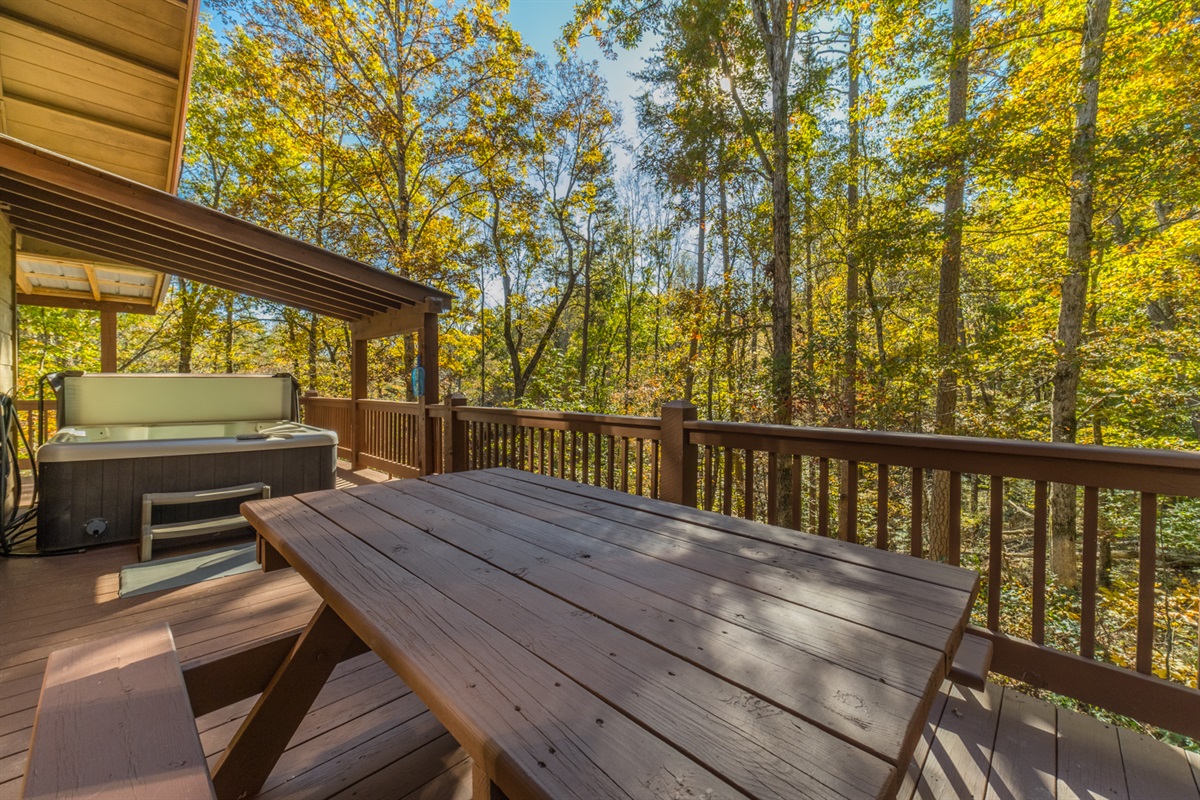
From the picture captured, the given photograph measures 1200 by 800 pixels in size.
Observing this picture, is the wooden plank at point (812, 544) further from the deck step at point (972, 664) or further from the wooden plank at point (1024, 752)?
the wooden plank at point (1024, 752)

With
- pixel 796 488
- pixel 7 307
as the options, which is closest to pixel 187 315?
pixel 7 307

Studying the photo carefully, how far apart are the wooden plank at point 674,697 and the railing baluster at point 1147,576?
5.28 ft

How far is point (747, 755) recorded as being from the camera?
547 millimetres

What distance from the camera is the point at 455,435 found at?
4141mm

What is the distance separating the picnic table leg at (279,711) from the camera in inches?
50.1

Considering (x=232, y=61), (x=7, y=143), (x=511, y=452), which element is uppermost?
(x=232, y=61)

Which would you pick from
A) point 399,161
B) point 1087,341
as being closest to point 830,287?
point 1087,341

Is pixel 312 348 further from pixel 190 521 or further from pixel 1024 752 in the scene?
pixel 1024 752

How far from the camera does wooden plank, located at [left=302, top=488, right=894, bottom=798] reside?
520mm

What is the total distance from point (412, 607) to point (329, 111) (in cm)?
1079

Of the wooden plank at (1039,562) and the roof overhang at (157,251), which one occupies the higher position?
the roof overhang at (157,251)

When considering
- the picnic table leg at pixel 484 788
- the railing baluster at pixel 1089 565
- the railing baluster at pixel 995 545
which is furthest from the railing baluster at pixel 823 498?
the picnic table leg at pixel 484 788

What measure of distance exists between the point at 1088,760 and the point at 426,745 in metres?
2.00

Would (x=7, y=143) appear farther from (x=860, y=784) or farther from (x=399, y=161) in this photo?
(x=399, y=161)
